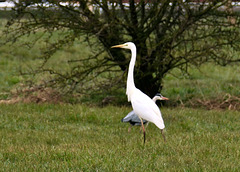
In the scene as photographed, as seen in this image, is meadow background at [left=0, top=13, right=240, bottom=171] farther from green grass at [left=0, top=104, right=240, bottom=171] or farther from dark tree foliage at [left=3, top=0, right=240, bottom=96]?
dark tree foliage at [left=3, top=0, right=240, bottom=96]

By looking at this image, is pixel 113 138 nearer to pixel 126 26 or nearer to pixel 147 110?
pixel 147 110

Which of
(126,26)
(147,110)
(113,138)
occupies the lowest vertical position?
(113,138)

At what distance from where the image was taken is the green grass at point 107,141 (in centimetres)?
523

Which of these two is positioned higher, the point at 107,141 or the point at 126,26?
the point at 126,26

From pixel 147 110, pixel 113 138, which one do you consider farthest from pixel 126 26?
pixel 147 110

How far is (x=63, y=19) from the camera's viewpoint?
10031 millimetres

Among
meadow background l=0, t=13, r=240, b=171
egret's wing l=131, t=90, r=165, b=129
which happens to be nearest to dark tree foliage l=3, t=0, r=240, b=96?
meadow background l=0, t=13, r=240, b=171

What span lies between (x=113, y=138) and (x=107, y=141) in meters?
0.25

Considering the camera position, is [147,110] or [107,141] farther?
[107,141]

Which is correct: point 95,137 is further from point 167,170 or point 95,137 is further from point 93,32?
point 93,32

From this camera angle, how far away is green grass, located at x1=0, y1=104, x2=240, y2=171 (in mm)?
5234

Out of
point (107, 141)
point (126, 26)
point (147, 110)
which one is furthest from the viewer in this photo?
point (126, 26)

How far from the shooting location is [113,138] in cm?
698

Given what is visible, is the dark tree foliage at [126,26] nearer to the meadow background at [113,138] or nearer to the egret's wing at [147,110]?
the meadow background at [113,138]
